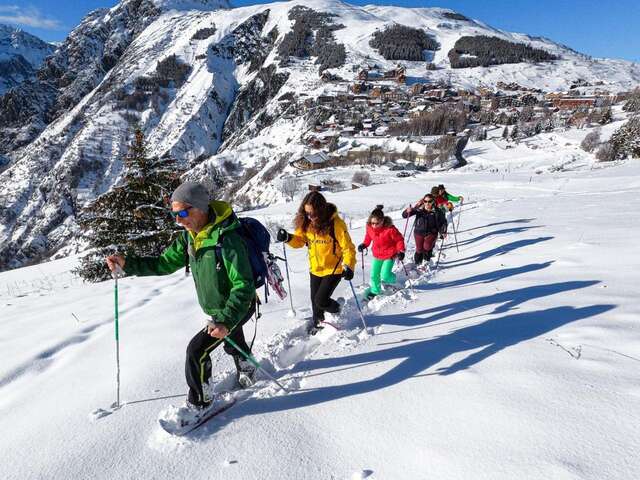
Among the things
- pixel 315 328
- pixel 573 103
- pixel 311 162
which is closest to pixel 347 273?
pixel 315 328

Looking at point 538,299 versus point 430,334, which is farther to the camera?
point 538,299

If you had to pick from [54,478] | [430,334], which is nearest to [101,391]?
[54,478]

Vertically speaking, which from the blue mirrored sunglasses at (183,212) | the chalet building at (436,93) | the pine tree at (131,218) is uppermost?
the chalet building at (436,93)

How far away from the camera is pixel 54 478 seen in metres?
2.24

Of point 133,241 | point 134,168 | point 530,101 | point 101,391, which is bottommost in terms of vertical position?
point 133,241

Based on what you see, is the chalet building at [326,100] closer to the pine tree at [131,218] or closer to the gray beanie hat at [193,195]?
the pine tree at [131,218]

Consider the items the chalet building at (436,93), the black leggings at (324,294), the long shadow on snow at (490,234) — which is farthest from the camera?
the chalet building at (436,93)

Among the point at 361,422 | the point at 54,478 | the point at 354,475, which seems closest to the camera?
the point at 354,475

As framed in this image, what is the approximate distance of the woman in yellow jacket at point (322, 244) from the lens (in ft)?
13.8

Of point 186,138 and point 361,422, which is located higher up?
point 186,138

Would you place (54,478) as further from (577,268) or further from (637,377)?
(577,268)

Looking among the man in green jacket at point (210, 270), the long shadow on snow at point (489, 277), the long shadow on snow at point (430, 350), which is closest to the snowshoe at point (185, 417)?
the man in green jacket at point (210, 270)

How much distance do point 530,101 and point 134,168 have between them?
154 m

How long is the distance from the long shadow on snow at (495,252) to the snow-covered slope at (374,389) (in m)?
1.92
